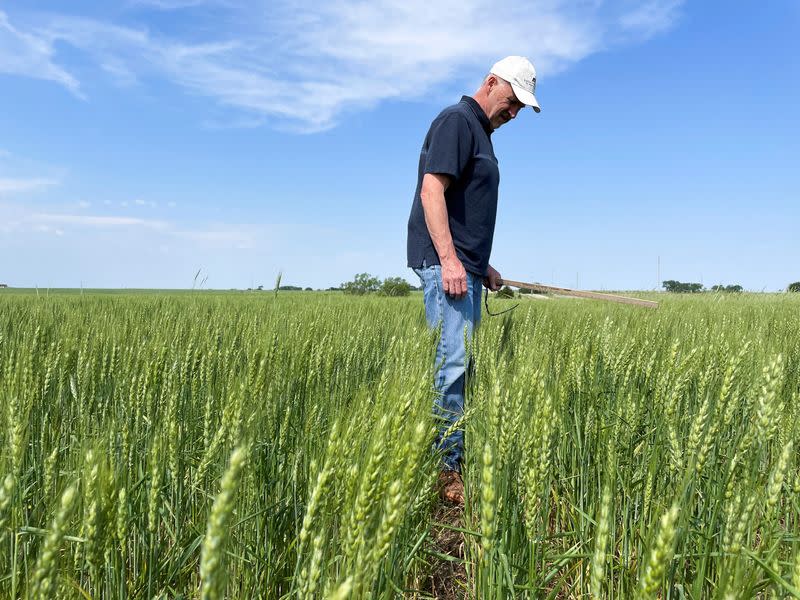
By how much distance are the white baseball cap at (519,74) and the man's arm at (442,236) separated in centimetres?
66

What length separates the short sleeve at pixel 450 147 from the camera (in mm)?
2637

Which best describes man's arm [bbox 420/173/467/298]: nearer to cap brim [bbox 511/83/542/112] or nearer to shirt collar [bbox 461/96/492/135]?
shirt collar [bbox 461/96/492/135]

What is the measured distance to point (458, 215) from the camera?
282 cm

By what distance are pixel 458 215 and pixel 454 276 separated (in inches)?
15.5

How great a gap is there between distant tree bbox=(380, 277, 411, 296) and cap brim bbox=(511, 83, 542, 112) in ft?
40.7

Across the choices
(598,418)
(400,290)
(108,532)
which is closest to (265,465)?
(108,532)

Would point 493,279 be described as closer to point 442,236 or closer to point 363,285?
point 442,236

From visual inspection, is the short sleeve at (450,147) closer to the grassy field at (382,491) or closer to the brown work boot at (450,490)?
the grassy field at (382,491)

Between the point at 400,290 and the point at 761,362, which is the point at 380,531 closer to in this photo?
the point at 761,362

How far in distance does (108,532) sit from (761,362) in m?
2.23

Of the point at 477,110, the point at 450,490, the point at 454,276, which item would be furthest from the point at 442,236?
the point at 450,490

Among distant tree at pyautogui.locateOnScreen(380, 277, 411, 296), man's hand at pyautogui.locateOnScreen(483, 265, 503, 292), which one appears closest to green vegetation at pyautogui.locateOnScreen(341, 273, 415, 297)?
distant tree at pyautogui.locateOnScreen(380, 277, 411, 296)

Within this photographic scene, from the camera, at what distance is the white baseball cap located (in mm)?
2820

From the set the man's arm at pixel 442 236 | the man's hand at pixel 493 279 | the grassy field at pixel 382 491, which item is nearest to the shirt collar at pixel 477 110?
the man's arm at pixel 442 236
